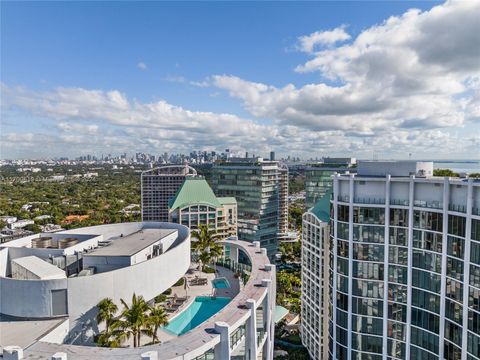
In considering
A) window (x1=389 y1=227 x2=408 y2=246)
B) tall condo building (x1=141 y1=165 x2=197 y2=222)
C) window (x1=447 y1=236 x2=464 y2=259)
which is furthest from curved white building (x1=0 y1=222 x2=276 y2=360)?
tall condo building (x1=141 y1=165 x2=197 y2=222)

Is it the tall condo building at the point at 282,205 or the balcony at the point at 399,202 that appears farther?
the tall condo building at the point at 282,205

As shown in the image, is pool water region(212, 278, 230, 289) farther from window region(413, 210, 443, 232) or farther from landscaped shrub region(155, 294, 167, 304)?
window region(413, 210, 443, 232)

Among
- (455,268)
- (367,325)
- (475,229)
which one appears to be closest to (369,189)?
(475,229)

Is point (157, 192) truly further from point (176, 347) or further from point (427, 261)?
point (176, 347)

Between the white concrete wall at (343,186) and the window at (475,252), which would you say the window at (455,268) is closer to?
the window at (475,252)

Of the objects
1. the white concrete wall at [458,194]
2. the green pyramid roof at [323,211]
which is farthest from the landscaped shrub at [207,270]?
the white concrete wall at [458,194]
